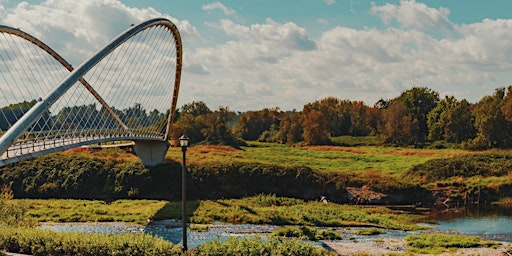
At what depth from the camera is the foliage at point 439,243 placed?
24.6m

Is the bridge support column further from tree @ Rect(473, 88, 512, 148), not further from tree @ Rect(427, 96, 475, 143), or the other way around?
tree @ Rect(427, 96, 475, 143)

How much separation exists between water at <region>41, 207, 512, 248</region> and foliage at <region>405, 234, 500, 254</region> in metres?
1.91

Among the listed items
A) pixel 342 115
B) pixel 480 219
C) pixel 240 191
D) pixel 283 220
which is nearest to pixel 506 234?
pixel 480 219

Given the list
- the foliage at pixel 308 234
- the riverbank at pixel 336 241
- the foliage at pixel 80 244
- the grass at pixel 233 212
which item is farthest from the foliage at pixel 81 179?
the foliage at pixel 80 244

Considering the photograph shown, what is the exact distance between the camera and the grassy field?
174ft

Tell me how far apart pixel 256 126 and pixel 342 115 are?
649 inches

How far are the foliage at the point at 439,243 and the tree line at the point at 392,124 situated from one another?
1817 inches

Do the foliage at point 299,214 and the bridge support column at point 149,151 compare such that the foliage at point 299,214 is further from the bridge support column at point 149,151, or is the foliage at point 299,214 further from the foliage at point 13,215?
the foliage at point 13,215

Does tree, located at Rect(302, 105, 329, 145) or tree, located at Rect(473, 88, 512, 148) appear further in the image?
tree, located at Rect(302, 105, 329, 145)

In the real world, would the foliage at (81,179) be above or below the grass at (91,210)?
above

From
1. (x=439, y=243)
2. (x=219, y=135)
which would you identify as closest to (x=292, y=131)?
(x=219, y=135)

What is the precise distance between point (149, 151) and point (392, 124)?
160ft

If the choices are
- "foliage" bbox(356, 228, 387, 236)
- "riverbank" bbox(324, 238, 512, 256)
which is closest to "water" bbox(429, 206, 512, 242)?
"riverbank" bbox(324, 238, 512, 256)

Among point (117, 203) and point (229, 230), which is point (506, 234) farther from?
point (117, 203)
